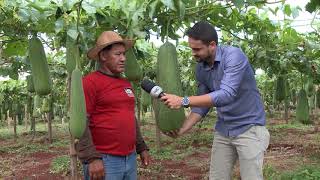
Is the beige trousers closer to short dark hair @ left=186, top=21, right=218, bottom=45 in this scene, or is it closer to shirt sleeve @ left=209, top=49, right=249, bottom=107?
shirt sleeve @ left=209, top=49, right=249, bottom=107

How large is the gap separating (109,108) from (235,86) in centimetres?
100

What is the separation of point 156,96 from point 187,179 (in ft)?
16.4

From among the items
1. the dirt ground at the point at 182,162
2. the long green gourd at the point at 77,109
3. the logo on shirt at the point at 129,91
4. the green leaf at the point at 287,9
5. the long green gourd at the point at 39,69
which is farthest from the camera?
the dirt ground at the point at 182,162

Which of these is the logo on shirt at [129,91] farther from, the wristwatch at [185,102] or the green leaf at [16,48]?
the green leaf at [16,48]

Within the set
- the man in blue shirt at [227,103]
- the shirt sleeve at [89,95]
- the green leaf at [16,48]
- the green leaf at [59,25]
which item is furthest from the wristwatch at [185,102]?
the green leaf at [16,48]

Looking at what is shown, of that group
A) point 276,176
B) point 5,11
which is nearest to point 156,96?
point 5,11

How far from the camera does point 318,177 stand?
631 cm

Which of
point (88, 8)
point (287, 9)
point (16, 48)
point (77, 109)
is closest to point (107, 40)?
point (88, 8)

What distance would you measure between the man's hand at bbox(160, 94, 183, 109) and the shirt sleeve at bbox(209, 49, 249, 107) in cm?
25

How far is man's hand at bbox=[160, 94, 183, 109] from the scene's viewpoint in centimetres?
335

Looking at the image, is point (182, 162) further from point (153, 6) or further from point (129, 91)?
point (153, 6)

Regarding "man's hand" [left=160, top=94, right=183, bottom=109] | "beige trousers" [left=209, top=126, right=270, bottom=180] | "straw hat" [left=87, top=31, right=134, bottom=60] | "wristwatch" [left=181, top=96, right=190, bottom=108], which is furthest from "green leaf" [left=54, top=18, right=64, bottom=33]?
"beige trousers" [left=209, top=126, right=270, bottom=180]

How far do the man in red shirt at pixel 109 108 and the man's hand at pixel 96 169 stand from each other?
3 centimetres

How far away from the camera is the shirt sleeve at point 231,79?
3424mm
